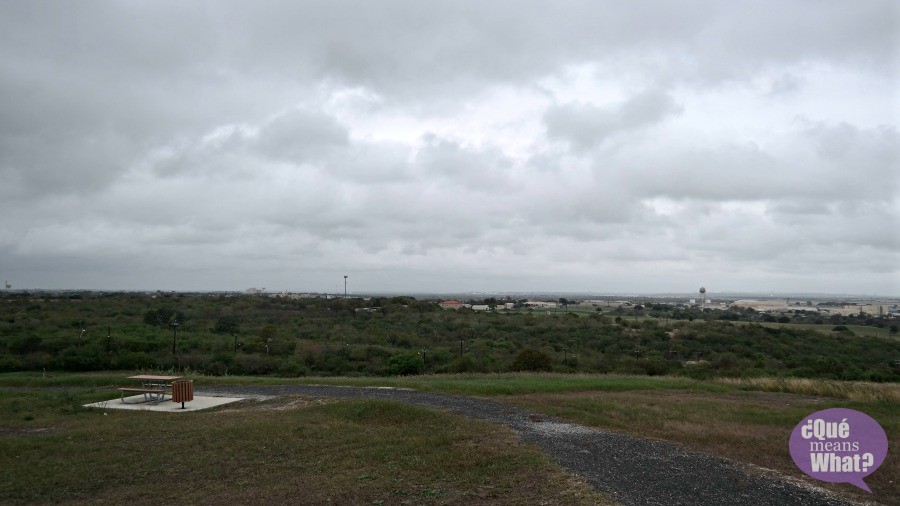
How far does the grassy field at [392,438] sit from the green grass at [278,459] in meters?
0.03

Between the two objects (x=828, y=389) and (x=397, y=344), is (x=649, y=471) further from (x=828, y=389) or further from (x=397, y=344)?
(x=397, y=344)

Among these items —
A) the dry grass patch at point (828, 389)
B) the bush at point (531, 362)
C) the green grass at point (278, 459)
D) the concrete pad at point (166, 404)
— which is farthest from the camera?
the bush at point (531, 362)

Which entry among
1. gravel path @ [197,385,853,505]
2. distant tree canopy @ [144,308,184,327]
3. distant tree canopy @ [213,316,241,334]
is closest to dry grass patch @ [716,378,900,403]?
gravel path @ [197,385,853,505]

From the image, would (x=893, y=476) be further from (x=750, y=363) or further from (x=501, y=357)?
(x=750, y=363)

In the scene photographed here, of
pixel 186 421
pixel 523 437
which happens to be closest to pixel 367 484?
pixel 523 437

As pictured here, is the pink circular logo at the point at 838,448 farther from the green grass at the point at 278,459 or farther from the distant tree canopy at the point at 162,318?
the distant tree canopy at the point at 162,318

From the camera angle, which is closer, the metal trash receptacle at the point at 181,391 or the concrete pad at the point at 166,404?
the concrete pad at the point at 166,404

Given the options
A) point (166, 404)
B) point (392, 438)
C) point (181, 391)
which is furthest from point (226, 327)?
point (392, 438)

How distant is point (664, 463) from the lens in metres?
8.38

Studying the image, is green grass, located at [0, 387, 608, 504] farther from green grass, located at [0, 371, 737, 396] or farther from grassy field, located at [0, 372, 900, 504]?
green grass, located at [0, 371, 737, 396]

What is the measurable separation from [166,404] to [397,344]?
73.5 feet

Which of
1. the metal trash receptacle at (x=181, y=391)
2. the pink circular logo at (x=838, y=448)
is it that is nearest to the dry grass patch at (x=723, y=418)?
the pink circular logo at (x=838, y=448)

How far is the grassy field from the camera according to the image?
24.4 feet

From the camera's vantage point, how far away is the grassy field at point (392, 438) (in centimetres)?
745
